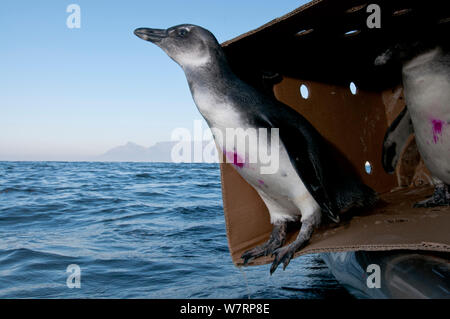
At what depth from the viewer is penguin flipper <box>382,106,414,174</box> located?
219cm

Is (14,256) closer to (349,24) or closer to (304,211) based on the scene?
(304,211)

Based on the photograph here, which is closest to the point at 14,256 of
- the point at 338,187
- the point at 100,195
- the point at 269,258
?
the point at 269,258

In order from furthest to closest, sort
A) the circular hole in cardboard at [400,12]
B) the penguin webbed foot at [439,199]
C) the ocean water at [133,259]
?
1. the ocean water at [133,259]
2. the penguin webbed foot at [439,199]
3. the circular hole in cardboard at [400,12]

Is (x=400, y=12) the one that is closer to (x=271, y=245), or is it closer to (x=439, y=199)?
(x=439, y=199)

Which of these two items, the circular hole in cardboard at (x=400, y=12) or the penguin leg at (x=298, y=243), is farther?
the circular hole in cardboard at (x=400, y=12)

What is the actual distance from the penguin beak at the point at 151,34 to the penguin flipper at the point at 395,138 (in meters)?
1.44

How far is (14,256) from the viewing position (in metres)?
2.84

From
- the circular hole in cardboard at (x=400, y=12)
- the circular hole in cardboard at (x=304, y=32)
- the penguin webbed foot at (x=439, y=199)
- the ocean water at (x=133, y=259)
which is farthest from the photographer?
the ocean water at (x=133, y=259)

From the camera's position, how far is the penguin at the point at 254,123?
1.39m

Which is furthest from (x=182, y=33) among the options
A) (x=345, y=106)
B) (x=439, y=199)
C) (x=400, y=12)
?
(x=439, y=199)

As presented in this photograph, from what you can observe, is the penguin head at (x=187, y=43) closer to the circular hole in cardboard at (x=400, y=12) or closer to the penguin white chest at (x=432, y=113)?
the circular hole in cardboard at (x=400, y=12)

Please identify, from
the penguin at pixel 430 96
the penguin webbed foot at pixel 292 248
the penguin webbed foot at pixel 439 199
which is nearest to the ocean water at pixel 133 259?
the penguin webbed foot at pixel 292 248

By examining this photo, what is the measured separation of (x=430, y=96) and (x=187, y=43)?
104 centimetres
